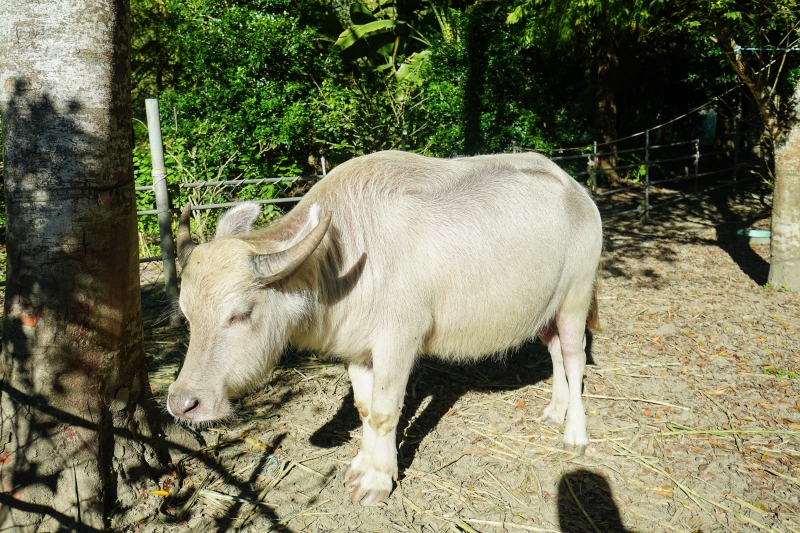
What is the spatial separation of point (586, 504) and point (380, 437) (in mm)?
1191

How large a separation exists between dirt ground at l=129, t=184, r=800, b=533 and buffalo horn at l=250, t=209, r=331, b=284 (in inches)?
52.9

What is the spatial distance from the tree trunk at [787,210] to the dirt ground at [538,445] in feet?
2.16

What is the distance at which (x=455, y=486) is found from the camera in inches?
135

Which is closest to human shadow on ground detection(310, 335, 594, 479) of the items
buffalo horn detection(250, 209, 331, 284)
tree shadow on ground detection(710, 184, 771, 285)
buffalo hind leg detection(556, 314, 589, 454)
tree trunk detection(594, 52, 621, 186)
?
buffalo hind leg detection(556, 314, 589, 454)

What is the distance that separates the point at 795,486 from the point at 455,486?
1.89 metres

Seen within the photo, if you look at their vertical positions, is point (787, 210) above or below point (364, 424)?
above

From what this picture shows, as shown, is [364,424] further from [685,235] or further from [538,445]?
[685,235]

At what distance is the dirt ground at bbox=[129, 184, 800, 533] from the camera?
124 inches

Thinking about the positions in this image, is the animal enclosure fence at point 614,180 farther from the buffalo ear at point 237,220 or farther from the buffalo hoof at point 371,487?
the buffalo hoof at point 371,487

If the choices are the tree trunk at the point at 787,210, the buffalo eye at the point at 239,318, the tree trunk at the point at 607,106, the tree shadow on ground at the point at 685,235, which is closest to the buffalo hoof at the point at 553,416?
the buffalo eye at the point at 239,318

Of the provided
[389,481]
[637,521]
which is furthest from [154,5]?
[637,521]

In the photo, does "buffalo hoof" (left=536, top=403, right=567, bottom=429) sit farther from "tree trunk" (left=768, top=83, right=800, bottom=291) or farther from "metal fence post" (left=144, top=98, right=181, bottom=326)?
"tree trunk" (left=768, top=83, right=800, bottom=291)

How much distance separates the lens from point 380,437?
130 inches

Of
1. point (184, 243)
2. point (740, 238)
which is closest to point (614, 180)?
point (740, 238)
